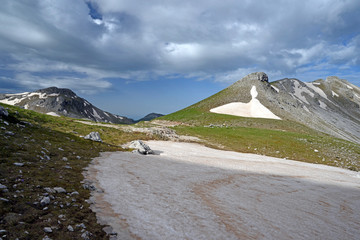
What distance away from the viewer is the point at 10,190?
7680 millimetres

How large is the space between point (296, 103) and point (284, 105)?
16381 millimetres

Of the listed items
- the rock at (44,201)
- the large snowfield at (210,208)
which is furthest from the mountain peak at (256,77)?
the rock at (44,201)

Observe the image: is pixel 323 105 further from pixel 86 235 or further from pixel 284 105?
pixel 86 235

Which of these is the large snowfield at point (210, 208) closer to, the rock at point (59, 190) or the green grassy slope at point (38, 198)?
the green grassy slope at point (38, 198)

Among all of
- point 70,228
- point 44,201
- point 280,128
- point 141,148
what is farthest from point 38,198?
point 280,128

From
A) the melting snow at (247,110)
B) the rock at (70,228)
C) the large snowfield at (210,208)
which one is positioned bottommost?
the large snowfield at (210,208)

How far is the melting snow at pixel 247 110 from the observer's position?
84.3 m

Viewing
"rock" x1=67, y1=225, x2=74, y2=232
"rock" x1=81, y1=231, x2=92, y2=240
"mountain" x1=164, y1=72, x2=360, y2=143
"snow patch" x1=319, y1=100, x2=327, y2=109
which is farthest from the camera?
"snow patch" x1=319, y1=100, x2=327, y2=109

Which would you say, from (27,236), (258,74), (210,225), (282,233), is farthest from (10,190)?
(258,74)

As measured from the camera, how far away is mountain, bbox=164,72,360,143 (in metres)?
85.7

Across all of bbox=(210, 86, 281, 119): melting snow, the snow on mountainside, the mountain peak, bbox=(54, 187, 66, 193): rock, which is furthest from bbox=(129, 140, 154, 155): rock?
the mountain peak

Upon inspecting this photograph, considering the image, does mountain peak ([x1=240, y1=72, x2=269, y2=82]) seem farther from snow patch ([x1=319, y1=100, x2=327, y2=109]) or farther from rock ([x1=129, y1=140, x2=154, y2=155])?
rock ([x1=129, y1=140, x2=154, y2=155])

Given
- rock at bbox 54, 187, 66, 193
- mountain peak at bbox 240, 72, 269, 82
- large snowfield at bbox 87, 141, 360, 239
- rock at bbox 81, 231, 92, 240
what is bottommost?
large snowfield at bbox 87, 141, 360, 239

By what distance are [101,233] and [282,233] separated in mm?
6995
